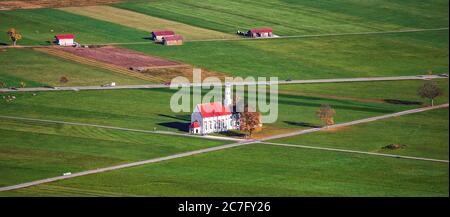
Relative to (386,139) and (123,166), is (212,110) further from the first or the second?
(123,166)

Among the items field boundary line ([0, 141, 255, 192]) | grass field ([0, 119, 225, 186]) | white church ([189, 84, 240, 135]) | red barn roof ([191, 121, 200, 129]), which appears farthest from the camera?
white church ([189, 84, 240, 135])

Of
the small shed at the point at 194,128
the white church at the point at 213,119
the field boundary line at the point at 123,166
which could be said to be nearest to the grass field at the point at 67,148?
the field boundary line at the point at 123,166

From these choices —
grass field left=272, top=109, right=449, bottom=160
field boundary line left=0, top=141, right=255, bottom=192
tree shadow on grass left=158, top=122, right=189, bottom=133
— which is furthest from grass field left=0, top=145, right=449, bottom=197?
tree shadow on grass left=158, top=122, right=189, bottom=133

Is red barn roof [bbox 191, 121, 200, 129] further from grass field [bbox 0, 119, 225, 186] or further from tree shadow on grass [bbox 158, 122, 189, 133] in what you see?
grass field [bbox 0, 119, 225, 186]

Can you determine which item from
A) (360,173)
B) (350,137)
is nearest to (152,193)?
(360,173)

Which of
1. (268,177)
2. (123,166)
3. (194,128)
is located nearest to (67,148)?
(123,166)
